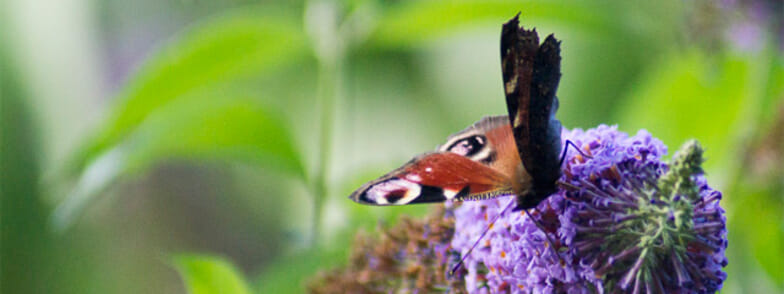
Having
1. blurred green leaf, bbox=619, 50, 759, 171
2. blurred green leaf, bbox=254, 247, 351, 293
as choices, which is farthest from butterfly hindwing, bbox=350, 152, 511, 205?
blurred green leaf, bbox=619, 50, 759, 171

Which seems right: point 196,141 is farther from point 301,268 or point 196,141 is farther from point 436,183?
→ point 436,183

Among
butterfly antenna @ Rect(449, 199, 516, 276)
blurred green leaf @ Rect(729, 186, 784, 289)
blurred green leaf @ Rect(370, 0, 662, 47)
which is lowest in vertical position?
butterfly antenna @ Rect(449, 199, 516, 276)

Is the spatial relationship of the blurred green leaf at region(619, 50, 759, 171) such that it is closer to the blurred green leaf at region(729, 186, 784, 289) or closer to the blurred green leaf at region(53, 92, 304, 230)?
the blurred green leaf at region(729, 186, 784, 289)

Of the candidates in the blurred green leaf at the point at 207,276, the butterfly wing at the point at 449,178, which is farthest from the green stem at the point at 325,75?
the butterfly wing at the point at 449,178

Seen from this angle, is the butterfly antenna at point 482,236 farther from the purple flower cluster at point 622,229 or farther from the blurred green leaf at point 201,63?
the blurred green leaf at point 201,63

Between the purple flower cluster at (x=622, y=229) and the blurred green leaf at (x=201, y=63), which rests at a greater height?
the blurred green leaf at (x=201, y=63)

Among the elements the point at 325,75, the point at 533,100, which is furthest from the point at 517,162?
the point at 325,75

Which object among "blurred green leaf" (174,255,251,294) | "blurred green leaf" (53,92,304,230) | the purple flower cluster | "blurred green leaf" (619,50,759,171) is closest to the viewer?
the purple flower cluster

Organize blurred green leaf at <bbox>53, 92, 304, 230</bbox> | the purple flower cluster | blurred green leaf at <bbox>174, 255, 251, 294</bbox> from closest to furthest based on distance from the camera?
the purple flower cluster → blurred green leaf at <bbox>174, 255, 251, 294</bbox> → blurred green leaf at <bbox>53, 92, 304, 230</bbox>
